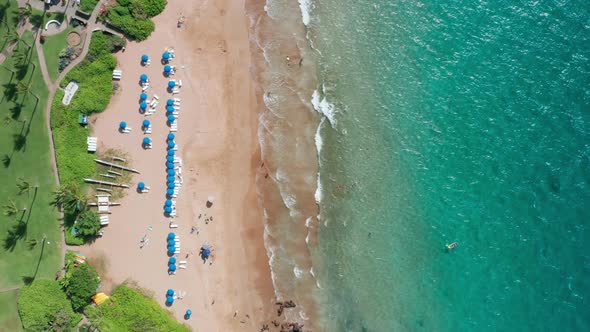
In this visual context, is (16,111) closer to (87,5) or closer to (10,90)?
(10,90)

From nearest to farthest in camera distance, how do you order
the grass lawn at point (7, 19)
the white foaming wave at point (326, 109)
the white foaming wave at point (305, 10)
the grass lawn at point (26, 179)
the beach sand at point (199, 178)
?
1. the grass lawn at point (7, 19)
2. the grass lawn at point (26, 179)
3. the beach sand at point (199, 178)
4. the white foaming wave at point (326, 109)
5. the white foaming wave at point (305, 10)

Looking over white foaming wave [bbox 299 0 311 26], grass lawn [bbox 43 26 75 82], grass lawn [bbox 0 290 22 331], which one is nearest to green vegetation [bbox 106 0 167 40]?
grass lawn [bbox 43 26 75 82]

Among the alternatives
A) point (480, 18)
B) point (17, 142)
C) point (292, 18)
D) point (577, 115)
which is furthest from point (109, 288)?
point (577, 115)

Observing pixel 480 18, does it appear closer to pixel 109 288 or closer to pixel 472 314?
pixel 472 314

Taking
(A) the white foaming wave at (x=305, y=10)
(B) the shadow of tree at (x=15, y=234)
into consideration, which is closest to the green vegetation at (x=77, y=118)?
(B) the shadow of tree at (x=15, y=234)

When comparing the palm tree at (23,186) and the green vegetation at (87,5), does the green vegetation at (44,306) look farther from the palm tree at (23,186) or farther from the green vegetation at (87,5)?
the green vegetation at (87,5)
